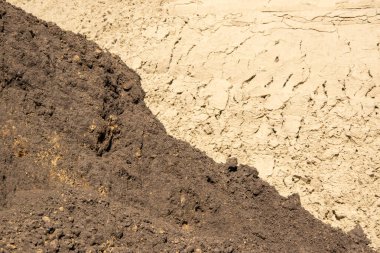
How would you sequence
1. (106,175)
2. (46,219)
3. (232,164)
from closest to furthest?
1. (46,219)
2. (106,175)
3. (232,164)

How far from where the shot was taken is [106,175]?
12.9ft

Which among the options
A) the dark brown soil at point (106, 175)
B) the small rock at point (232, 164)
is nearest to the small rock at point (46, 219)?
the dark brown soil at point (106, 175)

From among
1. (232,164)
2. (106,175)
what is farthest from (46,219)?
(232,164)

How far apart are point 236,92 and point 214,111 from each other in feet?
1.08

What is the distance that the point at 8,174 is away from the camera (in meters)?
3.63

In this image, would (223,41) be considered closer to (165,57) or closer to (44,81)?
(165,57)

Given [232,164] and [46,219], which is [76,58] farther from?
[46,219]

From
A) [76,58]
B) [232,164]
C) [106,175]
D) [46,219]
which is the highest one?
[76,58]

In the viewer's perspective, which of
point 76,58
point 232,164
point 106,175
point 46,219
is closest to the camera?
point 46,219

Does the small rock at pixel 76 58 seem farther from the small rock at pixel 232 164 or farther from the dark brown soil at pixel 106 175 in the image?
the small rock at pixel 232 164

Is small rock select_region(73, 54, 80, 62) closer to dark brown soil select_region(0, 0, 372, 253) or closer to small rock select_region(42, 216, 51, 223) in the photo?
dark brown soil select_region(0, 0, 372, 253)

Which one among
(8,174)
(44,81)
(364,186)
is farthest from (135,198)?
(364,186)

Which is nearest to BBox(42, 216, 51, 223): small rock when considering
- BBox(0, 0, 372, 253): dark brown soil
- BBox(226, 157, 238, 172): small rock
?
BBox(0, 0, 372, 253): dark brown soil

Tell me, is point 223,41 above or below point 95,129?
above
